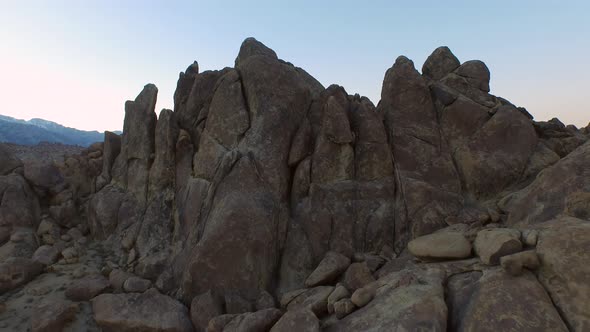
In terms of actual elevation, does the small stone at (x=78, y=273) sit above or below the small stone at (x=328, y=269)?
below

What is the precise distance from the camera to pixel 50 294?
17.6m

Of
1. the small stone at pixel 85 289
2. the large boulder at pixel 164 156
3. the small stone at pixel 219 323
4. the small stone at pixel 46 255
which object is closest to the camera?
the small stone at pixel 219 323

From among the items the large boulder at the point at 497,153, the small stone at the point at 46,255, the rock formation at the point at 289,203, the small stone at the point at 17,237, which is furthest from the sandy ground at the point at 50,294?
the large boulder at the point at 497,153

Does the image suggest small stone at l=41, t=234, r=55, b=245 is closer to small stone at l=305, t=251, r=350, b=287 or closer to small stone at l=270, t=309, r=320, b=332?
small stone at l=305, t=251, r=350, b=287

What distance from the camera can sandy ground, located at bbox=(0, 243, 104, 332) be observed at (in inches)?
613

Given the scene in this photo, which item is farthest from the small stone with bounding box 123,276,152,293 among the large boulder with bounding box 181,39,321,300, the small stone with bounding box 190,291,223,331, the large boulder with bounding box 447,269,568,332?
the large boulder with bounding box 447,269,568,332

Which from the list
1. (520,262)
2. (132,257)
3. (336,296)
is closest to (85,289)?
(132,257)

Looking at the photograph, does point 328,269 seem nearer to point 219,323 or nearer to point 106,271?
point 219,323

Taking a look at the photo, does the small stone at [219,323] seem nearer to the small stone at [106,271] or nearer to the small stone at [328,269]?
the small stone at [328,269]

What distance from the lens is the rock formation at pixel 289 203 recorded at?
509 inches

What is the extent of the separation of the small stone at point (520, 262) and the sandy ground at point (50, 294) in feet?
55.0

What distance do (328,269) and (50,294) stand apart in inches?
567

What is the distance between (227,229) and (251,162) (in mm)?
3907

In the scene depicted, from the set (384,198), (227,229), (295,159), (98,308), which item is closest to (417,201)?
(384,198)
